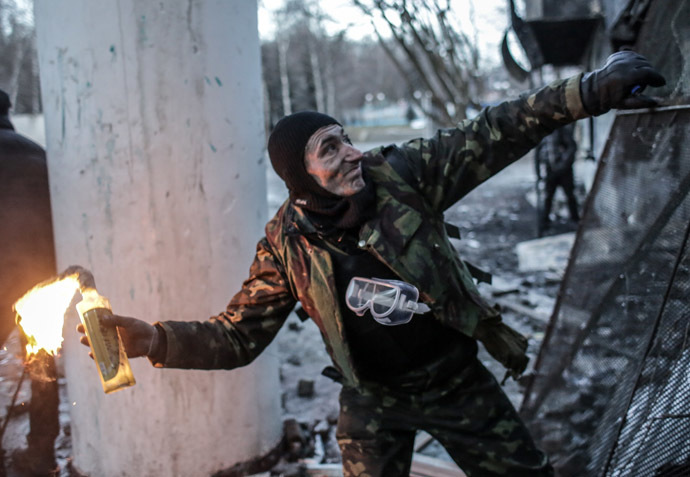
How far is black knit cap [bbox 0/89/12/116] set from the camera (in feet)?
9.78

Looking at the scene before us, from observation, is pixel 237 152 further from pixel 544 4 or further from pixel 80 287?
pixel 544 4

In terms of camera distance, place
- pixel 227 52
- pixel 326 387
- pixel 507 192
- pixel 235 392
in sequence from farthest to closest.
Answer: pixel 507 192, pixel 326 387, pixel 235 392, pixel 227 52

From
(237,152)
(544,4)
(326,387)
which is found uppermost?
(544,4)

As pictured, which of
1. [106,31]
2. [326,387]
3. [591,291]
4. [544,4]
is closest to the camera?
[106,31]

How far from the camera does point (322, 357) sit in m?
5.31

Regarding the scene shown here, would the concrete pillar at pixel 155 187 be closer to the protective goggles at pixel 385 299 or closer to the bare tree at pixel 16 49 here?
the protective goggles at pixel 385 299

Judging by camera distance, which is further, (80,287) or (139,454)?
(139,454)

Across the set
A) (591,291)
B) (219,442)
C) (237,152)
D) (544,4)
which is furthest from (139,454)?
(544,4)

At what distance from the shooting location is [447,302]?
7.16ft

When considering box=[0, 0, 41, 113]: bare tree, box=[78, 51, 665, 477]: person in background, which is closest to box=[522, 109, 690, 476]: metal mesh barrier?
box=[78, 51, 665, 477]: person in background

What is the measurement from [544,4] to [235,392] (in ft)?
24.6

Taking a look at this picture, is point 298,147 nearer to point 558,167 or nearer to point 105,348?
point 105,348

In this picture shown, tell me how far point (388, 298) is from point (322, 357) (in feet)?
10.8

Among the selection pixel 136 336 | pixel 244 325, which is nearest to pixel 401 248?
pixel 244 325
